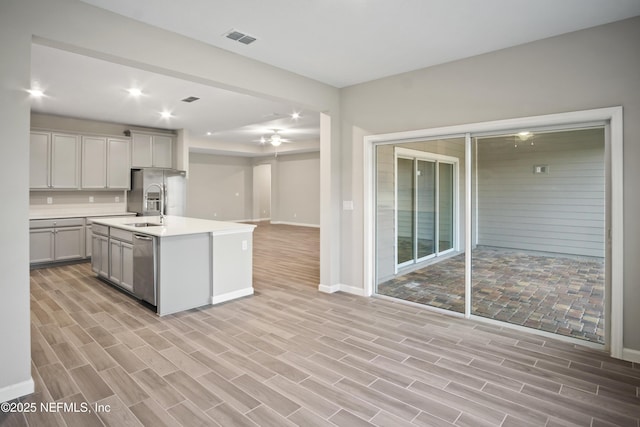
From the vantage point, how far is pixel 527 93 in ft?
11.1

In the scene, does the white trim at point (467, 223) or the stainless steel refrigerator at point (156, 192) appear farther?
the stainless steel refrigerator at point (156, 192)

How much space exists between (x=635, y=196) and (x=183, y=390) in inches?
146

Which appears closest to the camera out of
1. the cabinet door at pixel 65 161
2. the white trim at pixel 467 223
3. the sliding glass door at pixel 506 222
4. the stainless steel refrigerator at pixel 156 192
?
the sliding glass door at pixel 506 222

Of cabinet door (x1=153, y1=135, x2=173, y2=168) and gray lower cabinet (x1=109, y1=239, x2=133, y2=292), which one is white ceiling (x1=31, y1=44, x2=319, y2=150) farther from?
gray lower cabinet (x1=109, y1=239, x2=133, y2=292)

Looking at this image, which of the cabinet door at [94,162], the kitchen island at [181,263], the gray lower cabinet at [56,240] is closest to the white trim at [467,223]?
the kitchen island at [181,263]

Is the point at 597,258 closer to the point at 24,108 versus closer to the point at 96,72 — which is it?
the point at 24,108

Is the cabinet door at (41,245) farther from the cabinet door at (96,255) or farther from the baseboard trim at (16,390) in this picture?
the baseboard trim at (16,390)

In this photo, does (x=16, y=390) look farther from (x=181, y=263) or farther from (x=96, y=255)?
(x=96, y=255)

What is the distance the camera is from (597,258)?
327 centimetres

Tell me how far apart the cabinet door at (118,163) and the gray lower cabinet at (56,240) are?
1.10 m

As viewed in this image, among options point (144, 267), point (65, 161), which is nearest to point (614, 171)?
point (144, 267)

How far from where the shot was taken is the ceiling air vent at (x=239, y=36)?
3184mm

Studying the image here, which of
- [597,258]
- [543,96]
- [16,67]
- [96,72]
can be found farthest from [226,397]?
[96,72]

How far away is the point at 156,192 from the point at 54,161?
1796 millimetres
